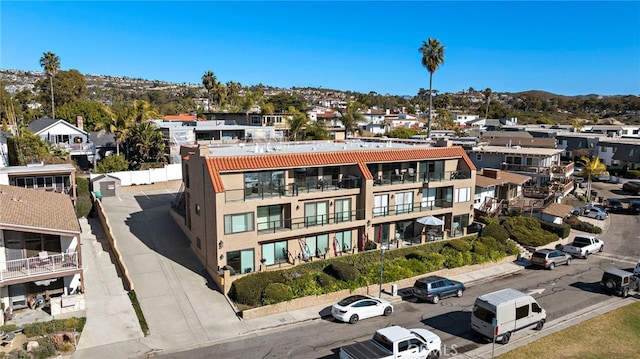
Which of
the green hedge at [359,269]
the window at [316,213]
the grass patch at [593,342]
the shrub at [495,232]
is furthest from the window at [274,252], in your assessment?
the shrub at [495,232]

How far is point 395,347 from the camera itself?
20641mm

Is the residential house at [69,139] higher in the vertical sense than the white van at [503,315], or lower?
higher

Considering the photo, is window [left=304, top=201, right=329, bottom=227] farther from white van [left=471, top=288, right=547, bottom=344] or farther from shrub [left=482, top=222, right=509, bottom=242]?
shrub [left=482, top=222, right=509, bottom=242]

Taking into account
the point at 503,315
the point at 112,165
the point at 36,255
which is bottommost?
the point at 503,315

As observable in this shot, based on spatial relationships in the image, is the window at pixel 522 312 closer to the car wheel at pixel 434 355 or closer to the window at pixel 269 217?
the car wheel at pixel 434 355

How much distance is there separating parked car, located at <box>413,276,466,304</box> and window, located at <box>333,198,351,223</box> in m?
8.08

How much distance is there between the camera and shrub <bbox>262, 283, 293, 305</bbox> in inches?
1092

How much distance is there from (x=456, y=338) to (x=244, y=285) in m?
12.9

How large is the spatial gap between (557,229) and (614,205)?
19.8m

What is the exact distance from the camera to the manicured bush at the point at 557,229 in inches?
1740

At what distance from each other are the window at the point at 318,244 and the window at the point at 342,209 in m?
1.78

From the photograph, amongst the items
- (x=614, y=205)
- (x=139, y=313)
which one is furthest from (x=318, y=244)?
(x=614, y=205)

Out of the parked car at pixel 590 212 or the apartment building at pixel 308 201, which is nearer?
the apartment building at pixel 308 201

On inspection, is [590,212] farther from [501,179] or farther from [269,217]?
[269,217]
